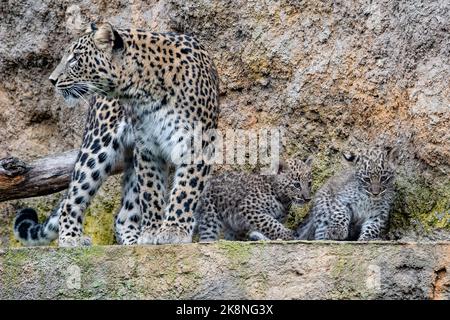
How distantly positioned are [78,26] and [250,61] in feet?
6.50

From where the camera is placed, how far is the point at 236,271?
855cm

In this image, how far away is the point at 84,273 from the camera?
→ 874 centimetres

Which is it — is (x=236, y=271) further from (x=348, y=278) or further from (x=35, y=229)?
(x=35, y=229)

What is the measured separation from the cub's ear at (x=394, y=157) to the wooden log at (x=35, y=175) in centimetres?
243

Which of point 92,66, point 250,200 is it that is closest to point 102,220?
point 250,200

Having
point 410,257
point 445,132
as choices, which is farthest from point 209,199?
point 410,257

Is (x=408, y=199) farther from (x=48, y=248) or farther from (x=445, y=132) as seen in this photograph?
(x=48, y=248)

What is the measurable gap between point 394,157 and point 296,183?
0.94m

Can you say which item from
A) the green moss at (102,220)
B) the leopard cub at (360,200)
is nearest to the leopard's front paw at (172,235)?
the leopard cub at (360,200)

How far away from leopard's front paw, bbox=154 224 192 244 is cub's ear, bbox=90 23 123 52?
5.13 ft

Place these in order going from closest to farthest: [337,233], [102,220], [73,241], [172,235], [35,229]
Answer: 1. [172,235]
2. [73,241]
3. [337,233]
4. [35,229]
5. [102,220]

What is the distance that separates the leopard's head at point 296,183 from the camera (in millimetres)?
10828

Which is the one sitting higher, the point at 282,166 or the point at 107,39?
the point at 107,39
